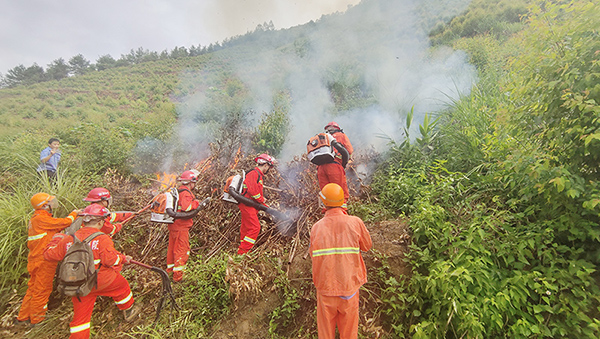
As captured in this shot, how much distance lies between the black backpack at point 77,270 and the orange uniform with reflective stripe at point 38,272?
102 cm

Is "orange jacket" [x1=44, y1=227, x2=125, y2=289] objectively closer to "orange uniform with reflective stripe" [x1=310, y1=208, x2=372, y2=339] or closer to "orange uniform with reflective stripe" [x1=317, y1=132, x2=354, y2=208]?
"orange uniform with reflective stripe" [x1=310, y1=208, x2=372, y2=339]

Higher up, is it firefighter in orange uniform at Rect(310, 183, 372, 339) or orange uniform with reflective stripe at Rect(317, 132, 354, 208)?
orange uniform with reflective stripe at Rect(317, 132, 354, 208)

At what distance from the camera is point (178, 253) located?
450 centimetres

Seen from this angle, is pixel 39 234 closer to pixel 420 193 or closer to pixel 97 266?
pixel 97 266

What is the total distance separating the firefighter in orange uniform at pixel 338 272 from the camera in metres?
2.50

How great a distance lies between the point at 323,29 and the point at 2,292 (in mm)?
24290

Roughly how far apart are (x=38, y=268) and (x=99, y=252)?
4.58ft

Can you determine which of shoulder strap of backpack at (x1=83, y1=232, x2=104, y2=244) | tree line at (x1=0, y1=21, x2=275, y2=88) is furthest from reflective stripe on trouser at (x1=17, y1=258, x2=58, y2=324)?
tree line at (x1=0, y1=21, x2=275, y2=88)

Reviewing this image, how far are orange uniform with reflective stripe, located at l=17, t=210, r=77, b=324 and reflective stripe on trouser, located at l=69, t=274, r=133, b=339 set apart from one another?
3.31ft

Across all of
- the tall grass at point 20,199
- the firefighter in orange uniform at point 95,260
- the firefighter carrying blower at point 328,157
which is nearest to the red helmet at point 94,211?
the firefighter in orange uniform at point 95,260

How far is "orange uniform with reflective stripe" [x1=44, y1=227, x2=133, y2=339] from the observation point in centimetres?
340

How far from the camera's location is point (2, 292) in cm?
432

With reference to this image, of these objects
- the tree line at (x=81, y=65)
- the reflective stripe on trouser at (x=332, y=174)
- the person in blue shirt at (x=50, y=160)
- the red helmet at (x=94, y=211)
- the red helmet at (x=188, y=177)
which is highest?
the tree line at (x=81, y=65)

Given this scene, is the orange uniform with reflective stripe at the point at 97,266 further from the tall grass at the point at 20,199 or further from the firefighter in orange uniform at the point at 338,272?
the firefighter in orange uniform at the point at 338,272
